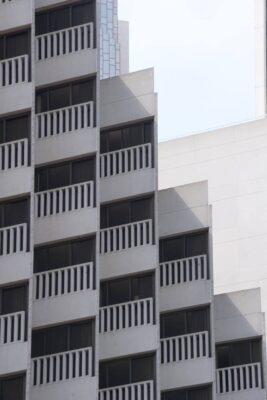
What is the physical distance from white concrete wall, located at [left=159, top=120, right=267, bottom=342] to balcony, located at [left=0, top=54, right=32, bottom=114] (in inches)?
792

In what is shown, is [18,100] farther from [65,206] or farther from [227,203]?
[227,203]

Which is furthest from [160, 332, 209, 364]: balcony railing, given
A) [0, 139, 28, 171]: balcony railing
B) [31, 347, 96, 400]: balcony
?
[0, 139, 28, 171]: balcony railing

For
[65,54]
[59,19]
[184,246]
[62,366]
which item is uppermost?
[59,19]

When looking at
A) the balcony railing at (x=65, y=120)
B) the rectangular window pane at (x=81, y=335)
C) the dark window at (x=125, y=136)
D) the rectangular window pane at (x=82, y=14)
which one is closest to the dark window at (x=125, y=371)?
the rectangular window pane at (x=81, y=335)

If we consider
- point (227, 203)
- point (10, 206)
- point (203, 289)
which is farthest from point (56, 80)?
point (227, 203)

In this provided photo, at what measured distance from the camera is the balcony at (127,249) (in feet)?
195

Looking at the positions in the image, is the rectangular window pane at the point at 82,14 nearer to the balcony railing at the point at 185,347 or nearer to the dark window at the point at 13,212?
the dark window at the point at 13,212

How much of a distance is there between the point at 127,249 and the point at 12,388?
7244mm

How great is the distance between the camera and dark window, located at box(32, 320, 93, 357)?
56.8 m

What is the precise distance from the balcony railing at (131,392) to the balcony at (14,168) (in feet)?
24.0

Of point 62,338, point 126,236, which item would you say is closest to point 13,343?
point 62,338

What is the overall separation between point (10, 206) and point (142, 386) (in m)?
7.50

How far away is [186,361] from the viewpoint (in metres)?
60.0

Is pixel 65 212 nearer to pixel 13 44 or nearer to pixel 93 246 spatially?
pixel 93 246
